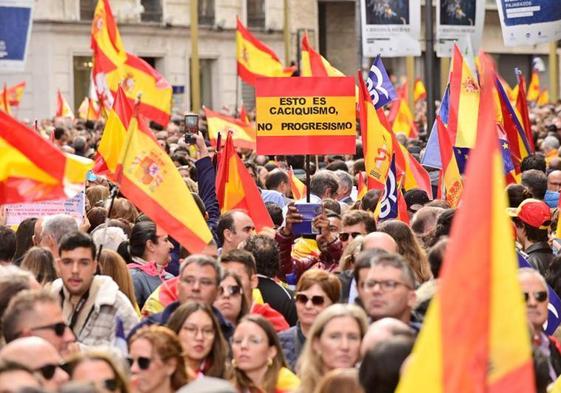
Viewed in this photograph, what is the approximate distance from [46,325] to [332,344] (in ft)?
3.90

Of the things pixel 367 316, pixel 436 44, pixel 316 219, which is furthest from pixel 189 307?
pixel 436 44

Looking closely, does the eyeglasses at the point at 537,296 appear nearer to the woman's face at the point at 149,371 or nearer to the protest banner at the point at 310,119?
the woman's face at the point at 149,371

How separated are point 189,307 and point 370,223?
11.5 ft

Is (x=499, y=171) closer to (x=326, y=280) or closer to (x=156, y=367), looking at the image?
(x=156, y=367)

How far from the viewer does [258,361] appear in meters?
8.16

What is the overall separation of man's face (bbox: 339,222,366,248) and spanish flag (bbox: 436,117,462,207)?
308 cm

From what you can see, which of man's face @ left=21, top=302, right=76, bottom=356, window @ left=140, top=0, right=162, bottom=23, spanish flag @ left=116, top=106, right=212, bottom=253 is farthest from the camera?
window @ left=140, top=0, right=162, bottom=23

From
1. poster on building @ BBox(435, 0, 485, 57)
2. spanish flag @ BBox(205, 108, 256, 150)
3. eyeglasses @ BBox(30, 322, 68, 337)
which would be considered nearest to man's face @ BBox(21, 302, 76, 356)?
eyeglasses @ BBox(30, 322, 68, 337)

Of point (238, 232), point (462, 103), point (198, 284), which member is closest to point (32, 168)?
point (198, 284)

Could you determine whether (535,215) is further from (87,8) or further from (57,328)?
(87,8)

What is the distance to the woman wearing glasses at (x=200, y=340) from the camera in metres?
8.23

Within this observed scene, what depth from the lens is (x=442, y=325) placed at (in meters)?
5.44

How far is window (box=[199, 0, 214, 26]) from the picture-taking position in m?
48.3

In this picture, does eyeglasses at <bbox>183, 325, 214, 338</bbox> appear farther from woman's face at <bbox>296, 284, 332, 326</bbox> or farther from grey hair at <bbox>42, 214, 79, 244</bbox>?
grey hair at <bbox>42, 214, 79, 244</bbox>
